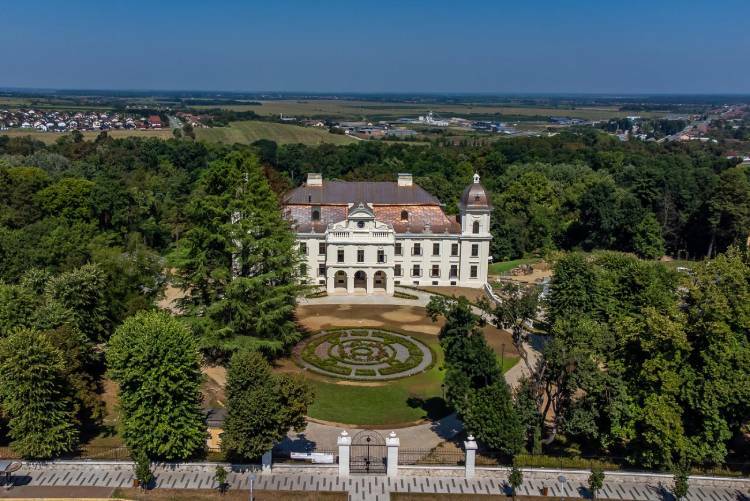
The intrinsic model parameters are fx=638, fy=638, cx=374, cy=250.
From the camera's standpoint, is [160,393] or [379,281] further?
[379,281]

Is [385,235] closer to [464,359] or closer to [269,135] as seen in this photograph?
[464,359]

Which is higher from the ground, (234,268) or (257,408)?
(234,268)

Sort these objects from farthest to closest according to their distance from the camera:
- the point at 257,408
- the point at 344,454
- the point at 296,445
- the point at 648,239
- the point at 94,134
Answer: the point at 94,134 < the point at 648,239 < the point at 296,445 < the point at 344,454 < the point at 257,408

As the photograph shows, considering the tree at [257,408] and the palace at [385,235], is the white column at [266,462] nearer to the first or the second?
the tree at [257,408]

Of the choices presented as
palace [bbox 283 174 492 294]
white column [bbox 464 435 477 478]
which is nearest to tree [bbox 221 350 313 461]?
white column [bbox 464 435 477 478]

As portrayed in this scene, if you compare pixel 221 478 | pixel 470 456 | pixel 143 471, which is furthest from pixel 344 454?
pixel 143 471

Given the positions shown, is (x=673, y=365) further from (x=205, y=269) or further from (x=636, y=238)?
(x=636, y=238)

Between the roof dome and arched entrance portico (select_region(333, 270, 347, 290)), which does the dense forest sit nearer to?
arched entrance portico (select_region(333, 270, 347, 290))
